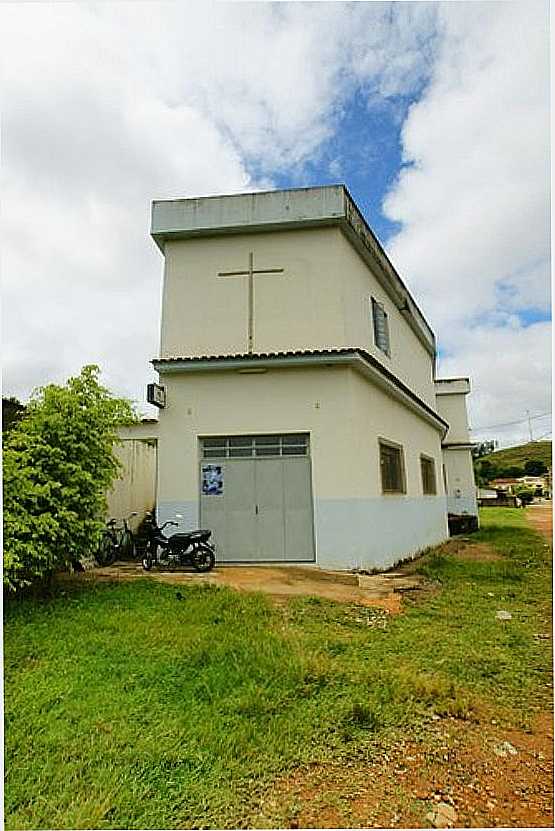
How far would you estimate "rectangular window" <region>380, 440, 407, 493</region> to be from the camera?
10953 millimetres

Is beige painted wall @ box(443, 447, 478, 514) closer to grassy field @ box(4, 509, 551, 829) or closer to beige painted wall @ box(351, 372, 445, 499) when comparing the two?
beige painted wall @ box(351, 372, 445, 499)

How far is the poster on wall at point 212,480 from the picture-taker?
971 centimetres

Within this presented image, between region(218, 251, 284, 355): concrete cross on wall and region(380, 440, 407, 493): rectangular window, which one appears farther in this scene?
region(380, 440, 407, 493): rectangular window

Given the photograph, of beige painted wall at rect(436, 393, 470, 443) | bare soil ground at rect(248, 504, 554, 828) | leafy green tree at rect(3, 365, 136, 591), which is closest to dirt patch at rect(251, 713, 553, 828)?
bare soil ground at rect(248, 504, 554, 828)

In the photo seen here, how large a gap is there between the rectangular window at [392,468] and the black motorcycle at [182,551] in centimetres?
374

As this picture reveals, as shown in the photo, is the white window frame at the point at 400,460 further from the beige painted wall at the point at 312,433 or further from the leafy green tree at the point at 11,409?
the leafy green tree at the point at 11,409

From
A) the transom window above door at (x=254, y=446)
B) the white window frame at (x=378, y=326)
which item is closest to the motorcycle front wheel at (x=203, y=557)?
the transom window above door at (x=254, y=446)

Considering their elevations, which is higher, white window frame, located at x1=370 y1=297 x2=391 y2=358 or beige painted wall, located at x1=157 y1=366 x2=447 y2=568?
white window frame, located at x1=370 y1=297 x2=391 y2=358

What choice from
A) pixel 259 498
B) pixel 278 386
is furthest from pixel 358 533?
pixel 278 386

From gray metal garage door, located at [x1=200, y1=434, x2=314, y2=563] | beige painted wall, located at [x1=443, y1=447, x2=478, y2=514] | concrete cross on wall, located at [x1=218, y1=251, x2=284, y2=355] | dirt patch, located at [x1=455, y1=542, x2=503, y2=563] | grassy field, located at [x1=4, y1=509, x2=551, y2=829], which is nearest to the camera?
grassy field, located at [x1=4, y1=509, x2=551, y2=829]

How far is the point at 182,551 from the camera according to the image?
9.04 meters

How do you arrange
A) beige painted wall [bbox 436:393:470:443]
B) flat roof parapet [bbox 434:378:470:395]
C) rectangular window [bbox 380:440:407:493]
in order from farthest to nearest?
A: 1. flat roof parapet [bbox 434:378:470:395]
2. beige painted wall [bbox 436:393:470:443]
3. rectangular window [bbox 380:440:407:493]

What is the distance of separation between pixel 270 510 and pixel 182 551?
167 centimetres

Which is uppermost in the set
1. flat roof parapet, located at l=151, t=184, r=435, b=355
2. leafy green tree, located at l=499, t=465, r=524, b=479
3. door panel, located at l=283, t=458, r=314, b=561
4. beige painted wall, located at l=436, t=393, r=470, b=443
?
flat roof parapet, located at l=151, t=184, r=435, b=355
